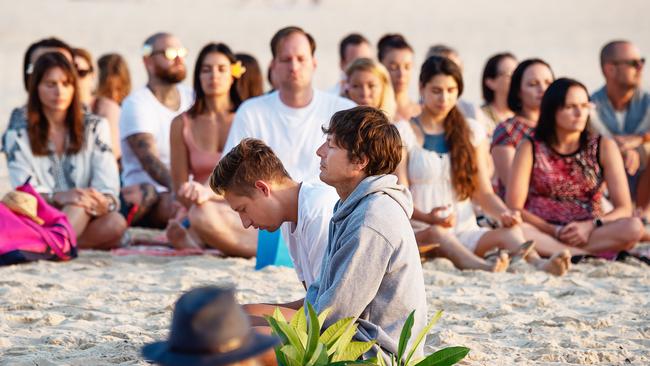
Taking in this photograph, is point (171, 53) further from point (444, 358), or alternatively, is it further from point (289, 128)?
point (444, 358)

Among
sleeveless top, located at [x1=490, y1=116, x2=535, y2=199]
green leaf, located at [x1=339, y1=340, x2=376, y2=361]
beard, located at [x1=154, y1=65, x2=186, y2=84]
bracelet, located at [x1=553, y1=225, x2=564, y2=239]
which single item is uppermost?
beard, located at [x1=154, y1=65, x2=186, y2=84]

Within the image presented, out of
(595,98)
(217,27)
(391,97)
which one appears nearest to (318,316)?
(391,97)

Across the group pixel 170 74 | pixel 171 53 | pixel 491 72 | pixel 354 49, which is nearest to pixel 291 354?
pixel 171 53

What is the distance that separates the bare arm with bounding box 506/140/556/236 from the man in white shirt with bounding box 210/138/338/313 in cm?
302

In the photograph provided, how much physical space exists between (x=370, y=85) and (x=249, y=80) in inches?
59.4

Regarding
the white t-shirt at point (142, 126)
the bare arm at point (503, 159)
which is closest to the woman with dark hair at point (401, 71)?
the bare arm at point (503, 159)

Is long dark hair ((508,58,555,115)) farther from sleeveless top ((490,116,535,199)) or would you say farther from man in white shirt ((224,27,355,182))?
man in white shirt ((224,27,355,182))

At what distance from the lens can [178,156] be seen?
734 centimetres

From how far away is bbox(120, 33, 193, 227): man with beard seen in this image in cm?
777

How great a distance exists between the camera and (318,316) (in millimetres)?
3295

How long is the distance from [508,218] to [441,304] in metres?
1.26

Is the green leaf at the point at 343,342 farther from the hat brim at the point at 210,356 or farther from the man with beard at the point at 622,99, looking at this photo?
the man with beard at the point at 622,99

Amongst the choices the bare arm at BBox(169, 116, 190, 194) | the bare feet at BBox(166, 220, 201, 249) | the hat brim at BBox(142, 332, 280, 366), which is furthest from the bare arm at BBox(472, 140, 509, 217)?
the hat brim at BBox(142, 332, 280, 366)

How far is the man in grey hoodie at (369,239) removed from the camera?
337 cm
